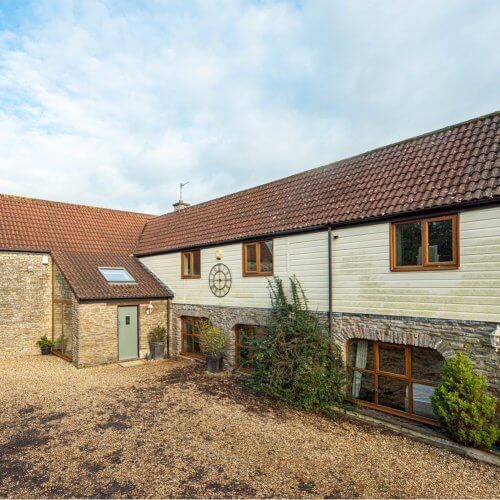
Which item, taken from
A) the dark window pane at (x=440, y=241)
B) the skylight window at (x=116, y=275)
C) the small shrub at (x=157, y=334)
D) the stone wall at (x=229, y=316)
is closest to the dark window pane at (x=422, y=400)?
the dark window pane at (x=440, y=241)

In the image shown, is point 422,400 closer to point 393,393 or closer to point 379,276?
point 393,393

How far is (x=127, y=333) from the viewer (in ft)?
45.9

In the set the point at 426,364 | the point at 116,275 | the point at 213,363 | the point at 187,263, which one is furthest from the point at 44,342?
the point at 426,364

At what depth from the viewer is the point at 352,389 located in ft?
29.0

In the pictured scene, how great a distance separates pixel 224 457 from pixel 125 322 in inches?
366

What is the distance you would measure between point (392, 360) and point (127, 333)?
10.6 metres

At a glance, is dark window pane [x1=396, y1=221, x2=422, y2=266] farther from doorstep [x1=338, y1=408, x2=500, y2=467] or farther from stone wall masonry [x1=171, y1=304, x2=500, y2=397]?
doorstep [x1=338, y1=408, x2=500, y2=467]

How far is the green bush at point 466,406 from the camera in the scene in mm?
6270

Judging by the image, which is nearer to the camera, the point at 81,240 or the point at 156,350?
the point at 156,350

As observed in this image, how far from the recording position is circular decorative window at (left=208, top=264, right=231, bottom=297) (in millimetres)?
12438

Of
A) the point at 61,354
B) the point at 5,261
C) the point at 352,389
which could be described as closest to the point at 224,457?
the point at 352,389

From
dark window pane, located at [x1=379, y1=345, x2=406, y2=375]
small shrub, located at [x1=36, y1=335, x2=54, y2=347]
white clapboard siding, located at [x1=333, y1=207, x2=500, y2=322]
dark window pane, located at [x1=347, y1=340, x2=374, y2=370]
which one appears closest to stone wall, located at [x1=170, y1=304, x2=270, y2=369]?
dark window pane, located at [x1=347, y1=340, x2=374, y2=370]

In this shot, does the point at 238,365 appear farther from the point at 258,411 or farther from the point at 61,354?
the point at 61,354

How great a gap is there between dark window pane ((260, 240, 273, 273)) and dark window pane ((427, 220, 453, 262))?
4929mm
